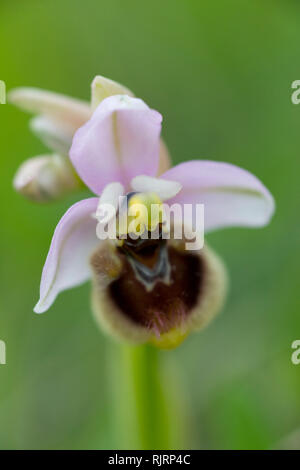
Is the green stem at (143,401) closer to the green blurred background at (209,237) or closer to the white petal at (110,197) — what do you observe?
the green blurred background at (209,237)

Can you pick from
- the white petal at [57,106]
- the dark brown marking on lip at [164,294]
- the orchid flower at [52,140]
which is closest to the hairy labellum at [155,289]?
the dark brown marking on lip at [164,294]

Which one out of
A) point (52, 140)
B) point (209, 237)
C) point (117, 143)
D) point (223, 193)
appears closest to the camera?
point (117, 143)

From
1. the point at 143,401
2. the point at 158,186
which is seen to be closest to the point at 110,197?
the point at 158,186

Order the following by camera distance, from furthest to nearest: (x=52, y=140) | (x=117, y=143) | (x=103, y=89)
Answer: (x=52, y=140), (x=117, y=143), (x=103, y=89)

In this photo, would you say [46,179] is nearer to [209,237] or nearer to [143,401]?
[143,401]

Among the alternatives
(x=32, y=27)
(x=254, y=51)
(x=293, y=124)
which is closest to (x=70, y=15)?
(x=32, y=27)

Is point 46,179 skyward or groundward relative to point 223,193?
skyward
